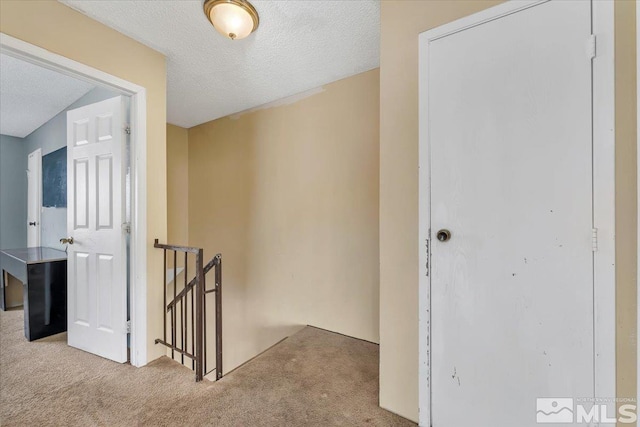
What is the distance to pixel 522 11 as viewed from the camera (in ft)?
3.74

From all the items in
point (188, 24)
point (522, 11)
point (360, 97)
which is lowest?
point (522, 11)

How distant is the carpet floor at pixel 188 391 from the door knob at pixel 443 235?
0.97 meters

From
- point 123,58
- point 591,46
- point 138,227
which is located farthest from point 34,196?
point 591,46

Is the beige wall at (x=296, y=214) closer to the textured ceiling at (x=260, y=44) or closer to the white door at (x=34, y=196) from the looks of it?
the textured ceiling at (x=260, y=44)

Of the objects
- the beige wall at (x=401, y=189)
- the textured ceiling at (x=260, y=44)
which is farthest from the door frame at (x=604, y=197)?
the textured ceiling at (x=260, y=44)

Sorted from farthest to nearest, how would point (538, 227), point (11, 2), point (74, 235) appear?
point (74, 235) < point (11, 2) < point (538, 227)

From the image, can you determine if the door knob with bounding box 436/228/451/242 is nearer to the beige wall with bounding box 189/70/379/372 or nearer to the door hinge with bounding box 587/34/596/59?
the door hinge with bounding box 587/34/596/59

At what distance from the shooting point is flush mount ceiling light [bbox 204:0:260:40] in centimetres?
158

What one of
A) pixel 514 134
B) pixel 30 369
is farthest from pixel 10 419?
pixel 514 134

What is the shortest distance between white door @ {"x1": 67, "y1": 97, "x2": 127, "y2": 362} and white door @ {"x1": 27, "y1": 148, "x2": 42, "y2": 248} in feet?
6.78

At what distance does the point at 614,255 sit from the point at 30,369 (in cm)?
339

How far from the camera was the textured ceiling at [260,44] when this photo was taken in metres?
1.67

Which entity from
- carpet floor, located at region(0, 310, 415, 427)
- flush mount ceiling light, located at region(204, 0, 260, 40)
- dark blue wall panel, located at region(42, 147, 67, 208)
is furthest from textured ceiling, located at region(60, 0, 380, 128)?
carpet floor, located at region(0, 310, 415, 427)

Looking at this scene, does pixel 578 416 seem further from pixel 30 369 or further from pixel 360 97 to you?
pixel 30 369
